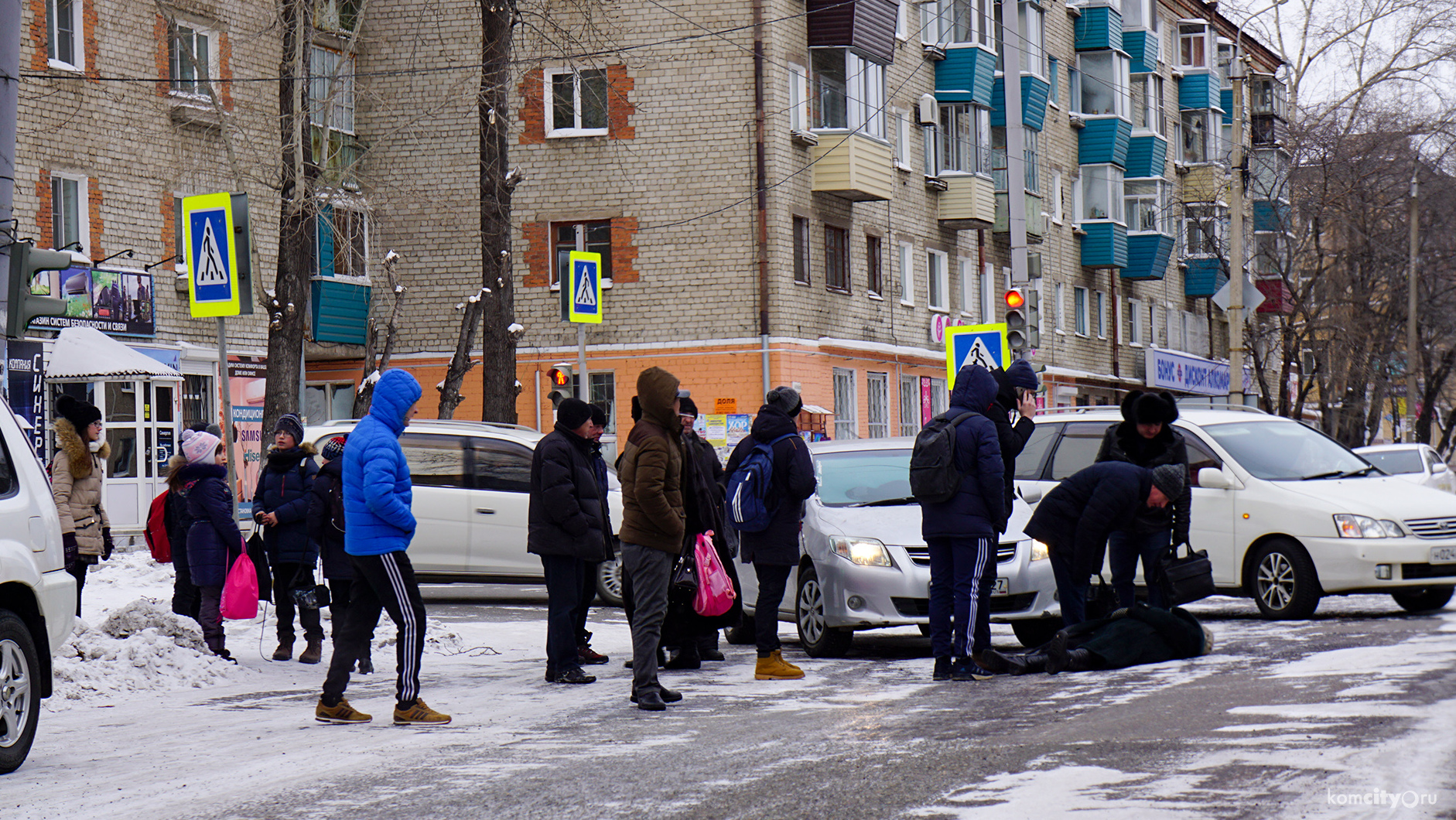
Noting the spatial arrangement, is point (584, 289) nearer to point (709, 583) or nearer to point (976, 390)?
point (709, 583)

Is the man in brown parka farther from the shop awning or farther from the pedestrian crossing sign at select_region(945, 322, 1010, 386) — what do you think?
the shop awning

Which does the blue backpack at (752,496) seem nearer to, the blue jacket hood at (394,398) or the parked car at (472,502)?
the blue jacket hood at (394,398)

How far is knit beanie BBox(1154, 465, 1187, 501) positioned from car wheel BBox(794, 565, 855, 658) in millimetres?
2426

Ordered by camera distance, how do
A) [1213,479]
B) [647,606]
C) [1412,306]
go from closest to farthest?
[647,606] → [1213,479] → [1412,306]

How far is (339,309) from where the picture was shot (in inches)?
1313

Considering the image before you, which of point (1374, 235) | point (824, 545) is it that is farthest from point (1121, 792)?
point (1374, 235)

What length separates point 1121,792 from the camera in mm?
6340

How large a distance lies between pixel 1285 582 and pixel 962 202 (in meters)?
26.6

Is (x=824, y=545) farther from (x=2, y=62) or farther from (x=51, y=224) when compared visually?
(x=51, y=224)

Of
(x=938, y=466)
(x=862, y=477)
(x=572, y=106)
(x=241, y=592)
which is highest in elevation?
(x=572, y=106)

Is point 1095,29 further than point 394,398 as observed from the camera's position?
Yes

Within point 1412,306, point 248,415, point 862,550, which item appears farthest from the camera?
point 1412,306

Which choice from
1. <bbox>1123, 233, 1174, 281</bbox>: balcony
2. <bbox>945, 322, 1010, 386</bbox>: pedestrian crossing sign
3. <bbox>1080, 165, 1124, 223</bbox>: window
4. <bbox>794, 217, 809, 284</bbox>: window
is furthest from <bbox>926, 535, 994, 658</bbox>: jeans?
<bbox>1123, 233, 1174, 281</bbox>: balcony

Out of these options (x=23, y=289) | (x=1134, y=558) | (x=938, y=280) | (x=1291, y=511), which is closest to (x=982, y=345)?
(x=1291, y=511)
